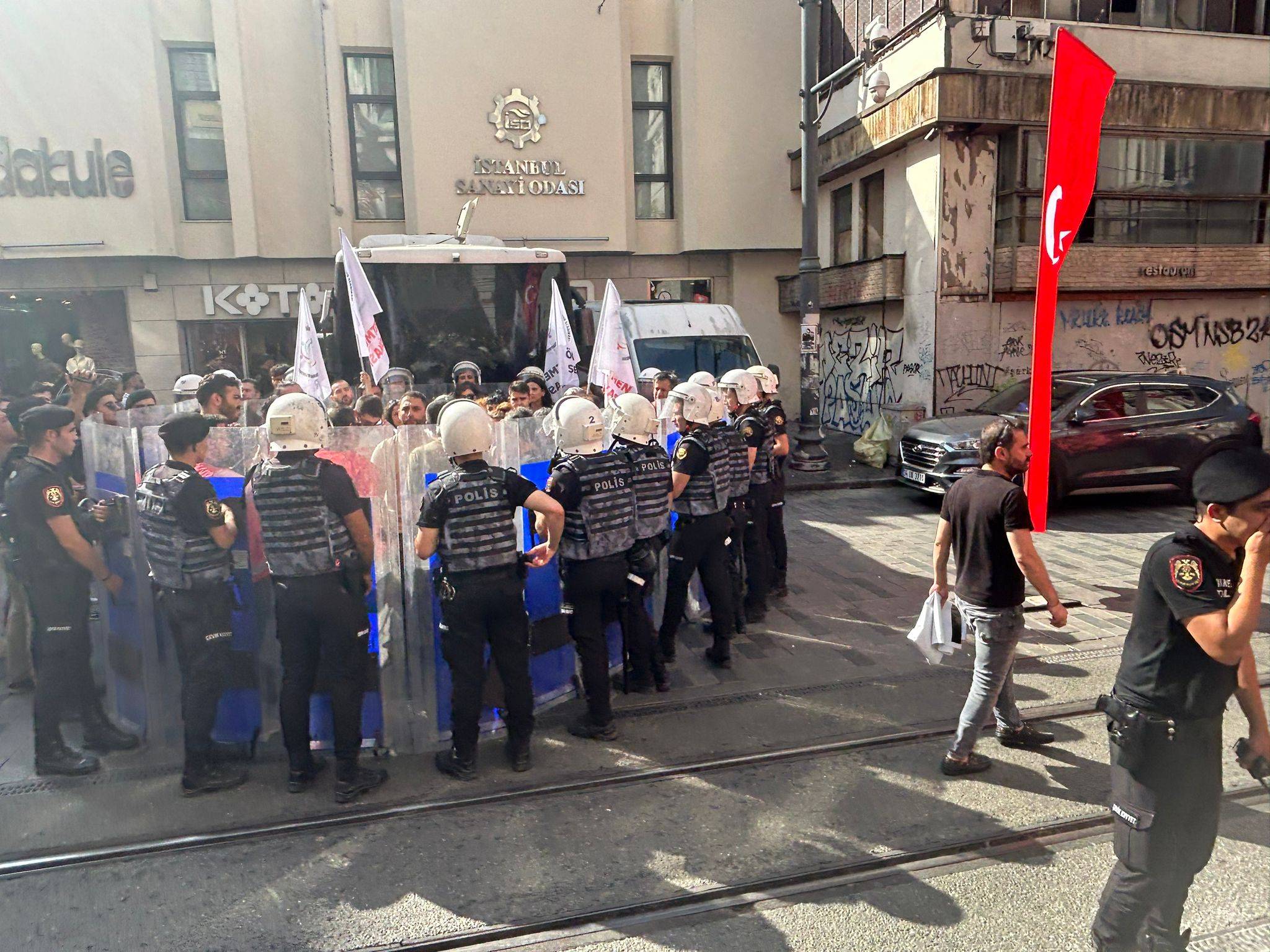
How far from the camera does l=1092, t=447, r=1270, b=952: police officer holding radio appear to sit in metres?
2.48

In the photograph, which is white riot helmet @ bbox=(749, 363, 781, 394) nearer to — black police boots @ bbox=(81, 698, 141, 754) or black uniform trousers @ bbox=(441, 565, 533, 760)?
black uniform trousers @ bbox=(441, 565, 533, 760)

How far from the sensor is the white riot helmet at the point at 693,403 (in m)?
5.80

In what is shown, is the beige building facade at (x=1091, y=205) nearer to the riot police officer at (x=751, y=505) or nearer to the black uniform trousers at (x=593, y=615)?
the riot police officer at (x=751, y=505)

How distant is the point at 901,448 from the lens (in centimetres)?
1158

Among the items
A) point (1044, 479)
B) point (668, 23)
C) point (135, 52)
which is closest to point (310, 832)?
point (1044, 479)

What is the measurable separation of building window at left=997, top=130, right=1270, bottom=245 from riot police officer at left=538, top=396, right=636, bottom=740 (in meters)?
11.5

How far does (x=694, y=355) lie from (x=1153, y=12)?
32.0 feet

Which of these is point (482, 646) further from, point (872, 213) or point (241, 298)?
point (241, 298)

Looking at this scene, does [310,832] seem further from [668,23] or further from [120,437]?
[668,23]

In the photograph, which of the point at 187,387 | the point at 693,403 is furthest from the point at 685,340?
the point at 693,403

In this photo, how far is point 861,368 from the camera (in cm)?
1669

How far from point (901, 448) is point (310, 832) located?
30.8 ft

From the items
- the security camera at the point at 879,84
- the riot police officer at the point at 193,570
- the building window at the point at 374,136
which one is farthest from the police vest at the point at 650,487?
the building window at the point at 374,136

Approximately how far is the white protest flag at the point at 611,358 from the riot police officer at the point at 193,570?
3.99m
